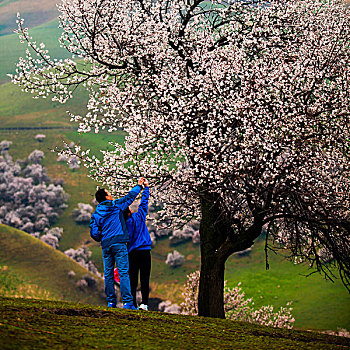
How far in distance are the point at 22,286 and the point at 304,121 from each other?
130 feet

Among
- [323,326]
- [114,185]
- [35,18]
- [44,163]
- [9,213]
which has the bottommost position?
[323,326]

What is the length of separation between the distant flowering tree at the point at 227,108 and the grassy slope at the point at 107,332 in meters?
6.19

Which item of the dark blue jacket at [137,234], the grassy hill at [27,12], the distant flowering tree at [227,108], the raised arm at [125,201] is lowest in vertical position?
the dark blue jacket at [137,234]

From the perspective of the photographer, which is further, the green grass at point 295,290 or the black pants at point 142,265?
the green grass at point 295,290

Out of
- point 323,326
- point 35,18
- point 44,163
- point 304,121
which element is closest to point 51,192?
point 44,163

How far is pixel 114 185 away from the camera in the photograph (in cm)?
1798

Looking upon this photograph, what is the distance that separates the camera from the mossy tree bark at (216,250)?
597 inches

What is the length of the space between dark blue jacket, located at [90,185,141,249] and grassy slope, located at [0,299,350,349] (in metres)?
2.06

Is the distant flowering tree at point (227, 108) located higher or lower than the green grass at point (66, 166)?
lower

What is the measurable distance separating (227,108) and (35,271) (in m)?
42.1

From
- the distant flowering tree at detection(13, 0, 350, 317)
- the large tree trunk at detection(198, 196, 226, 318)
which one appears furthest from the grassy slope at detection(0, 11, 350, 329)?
the large tree trunk at detection(198, 196, 226, 318)

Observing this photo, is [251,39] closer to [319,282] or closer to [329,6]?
[329,6]

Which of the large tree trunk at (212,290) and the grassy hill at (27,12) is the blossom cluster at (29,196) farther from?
the grassy hill at (27,12)

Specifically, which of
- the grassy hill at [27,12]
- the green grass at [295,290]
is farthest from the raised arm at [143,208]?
the grassy hill at [27,12]
